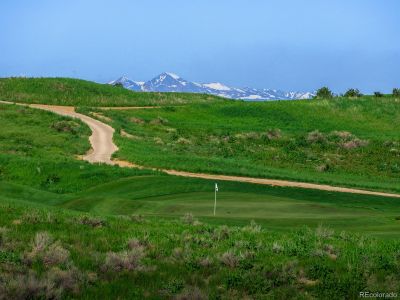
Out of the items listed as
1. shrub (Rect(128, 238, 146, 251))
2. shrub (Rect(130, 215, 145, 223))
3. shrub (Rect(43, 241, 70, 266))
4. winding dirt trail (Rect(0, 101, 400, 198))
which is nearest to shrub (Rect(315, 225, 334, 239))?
shrub (Rect(128, 238, 146, 251))

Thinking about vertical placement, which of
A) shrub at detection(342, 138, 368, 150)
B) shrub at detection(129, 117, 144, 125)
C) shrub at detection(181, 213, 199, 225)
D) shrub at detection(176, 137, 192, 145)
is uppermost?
shrub at detection(129, 117, 144, 125)

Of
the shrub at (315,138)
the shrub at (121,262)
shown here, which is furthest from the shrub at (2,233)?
the shrub at (315,138)

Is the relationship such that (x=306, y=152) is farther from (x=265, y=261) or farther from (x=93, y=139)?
(x=265, y=261)

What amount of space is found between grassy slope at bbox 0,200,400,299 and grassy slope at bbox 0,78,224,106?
74.3 meters

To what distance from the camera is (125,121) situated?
7394 centimetres

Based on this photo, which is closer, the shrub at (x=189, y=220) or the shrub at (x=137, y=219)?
the shrub at (x=189, y=220)

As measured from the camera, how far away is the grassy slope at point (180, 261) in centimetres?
1074

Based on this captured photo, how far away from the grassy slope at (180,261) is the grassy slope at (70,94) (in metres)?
74.3

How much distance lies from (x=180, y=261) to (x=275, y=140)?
55169mm

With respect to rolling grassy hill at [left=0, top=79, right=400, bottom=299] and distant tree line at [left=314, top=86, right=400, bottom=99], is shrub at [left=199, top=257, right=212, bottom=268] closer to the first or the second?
rolling grassy hill at [left=0, top=79, right=400, bottom=299]

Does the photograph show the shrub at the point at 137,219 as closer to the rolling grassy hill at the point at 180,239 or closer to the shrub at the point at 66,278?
the rolling grassy hill at the point at 180,239

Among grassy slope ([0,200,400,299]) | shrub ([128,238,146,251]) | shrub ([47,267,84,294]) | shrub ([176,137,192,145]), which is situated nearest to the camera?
shrub ([47,267,84,294])

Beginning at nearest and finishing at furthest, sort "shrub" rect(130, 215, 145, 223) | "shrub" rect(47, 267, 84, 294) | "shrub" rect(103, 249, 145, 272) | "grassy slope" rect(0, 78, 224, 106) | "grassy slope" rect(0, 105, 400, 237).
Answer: "shrub" rect(47, 267, 84, 294) < "shrub" rect(103, 249, 145, 272) < "shrub" rect(130, 215, 145, 223) < "grassy slope" rect(0, 105, 400, 237) < "grassy slope" rect(0, 78, 224, 106)

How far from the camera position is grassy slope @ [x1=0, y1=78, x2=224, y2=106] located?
91.1 m
